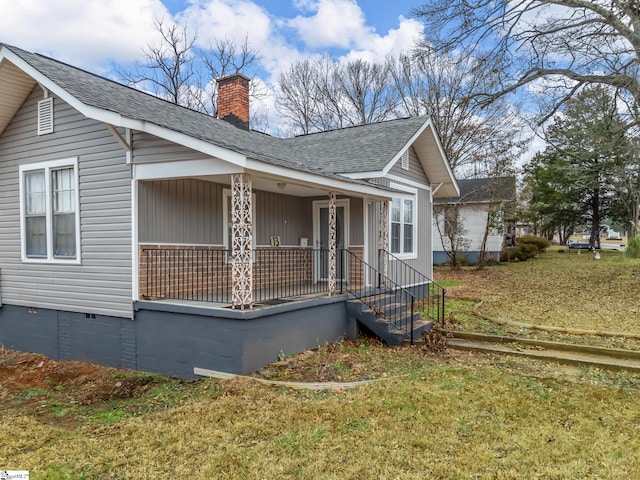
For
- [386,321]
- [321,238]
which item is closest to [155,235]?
[386,321]

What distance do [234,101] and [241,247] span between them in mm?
7386

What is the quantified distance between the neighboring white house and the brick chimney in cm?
1194

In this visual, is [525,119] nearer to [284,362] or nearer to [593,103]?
[593,103]

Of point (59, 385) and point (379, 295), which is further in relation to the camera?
point (379, 295)

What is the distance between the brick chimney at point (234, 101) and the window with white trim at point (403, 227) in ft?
15.7

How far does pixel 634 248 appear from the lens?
16.0 metres

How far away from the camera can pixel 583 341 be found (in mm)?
7332

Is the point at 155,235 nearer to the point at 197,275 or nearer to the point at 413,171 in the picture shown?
the point at 197,275

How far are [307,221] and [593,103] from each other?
11214 millimetres

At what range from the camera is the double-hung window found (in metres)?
7.58

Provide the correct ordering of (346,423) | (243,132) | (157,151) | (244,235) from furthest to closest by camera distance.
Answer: (243,132) → (157,151) → (244,235) → (346,423)

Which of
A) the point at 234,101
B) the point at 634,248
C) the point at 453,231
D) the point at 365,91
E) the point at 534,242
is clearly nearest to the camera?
the point at 234,101

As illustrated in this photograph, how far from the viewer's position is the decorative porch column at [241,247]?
19.1 feet

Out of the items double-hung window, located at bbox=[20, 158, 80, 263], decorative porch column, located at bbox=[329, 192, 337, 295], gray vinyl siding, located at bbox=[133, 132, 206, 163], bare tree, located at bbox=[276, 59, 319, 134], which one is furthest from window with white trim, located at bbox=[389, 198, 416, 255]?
bare tree, located at bbox=[276, 59, 319, 134]
